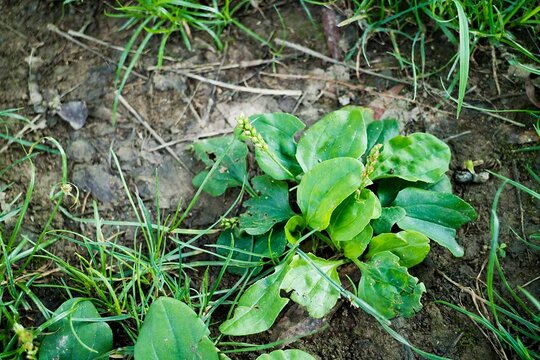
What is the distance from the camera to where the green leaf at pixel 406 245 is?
72.9 inches

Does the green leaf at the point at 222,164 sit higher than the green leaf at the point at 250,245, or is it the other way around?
the green leaf at the point at 222,164

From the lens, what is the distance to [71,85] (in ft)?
7.95

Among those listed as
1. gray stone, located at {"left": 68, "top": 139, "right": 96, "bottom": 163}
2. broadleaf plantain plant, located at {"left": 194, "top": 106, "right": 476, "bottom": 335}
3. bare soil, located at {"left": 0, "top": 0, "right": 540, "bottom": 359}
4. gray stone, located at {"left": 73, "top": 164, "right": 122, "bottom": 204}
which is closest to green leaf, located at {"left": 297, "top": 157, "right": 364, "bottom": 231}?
broadleaf plantain plant, located at {"left": 194, "top": 106, "right": 476, "bottom": 335}

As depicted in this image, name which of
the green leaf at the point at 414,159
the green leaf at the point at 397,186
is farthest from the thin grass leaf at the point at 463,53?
the green leaf at the point at 397,186

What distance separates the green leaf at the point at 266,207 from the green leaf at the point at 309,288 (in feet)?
0.58

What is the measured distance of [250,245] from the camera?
2.02m

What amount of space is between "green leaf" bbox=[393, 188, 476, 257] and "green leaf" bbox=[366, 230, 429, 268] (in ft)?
0.25

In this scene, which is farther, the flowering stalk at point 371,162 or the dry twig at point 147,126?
the dry twig at point 147,126

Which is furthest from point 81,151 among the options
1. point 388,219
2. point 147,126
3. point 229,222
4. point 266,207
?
point 388,219

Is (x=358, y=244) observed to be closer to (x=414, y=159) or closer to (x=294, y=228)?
(x=294, y=228)

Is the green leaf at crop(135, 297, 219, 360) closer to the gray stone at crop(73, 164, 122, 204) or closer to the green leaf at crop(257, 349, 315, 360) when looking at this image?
the green leaf at crop(257, 349, 315, 360)

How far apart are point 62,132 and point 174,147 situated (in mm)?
496

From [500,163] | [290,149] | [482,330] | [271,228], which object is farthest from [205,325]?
[500,163]

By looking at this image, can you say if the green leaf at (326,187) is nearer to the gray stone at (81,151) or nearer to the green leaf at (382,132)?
the green leaf at (382,132)
